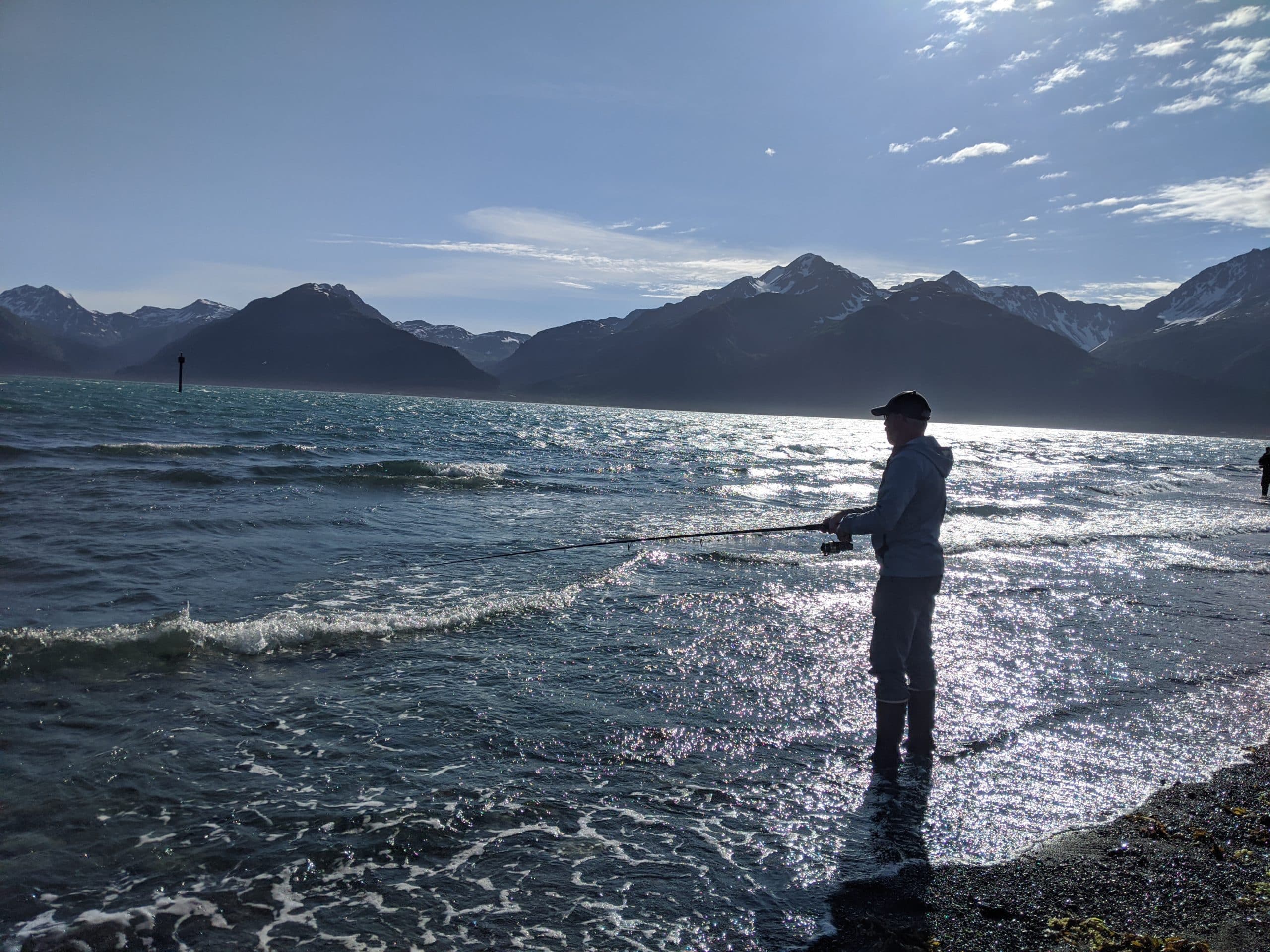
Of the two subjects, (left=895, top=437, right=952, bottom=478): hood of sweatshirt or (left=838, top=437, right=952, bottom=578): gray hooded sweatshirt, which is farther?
(left=895, top=437, right=952, bottom=478): hood of sweatshirt

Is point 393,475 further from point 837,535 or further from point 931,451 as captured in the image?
point 931,451

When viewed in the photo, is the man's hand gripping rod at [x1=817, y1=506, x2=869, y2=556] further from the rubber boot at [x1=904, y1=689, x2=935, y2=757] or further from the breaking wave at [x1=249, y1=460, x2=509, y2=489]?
the breaking wave at [x1=249, y1=460, x2=509, y2=489]

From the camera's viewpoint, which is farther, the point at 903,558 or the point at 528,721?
the point at 528,721

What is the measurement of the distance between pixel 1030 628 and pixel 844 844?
263 inches

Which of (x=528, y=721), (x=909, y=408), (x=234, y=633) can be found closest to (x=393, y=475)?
(x=234, y=633)

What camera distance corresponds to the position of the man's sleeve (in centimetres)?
529

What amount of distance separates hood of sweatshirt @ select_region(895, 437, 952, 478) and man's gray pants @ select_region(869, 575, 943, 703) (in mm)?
862

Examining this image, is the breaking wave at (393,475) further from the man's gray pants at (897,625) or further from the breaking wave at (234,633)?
the man's gray pants at (897,625)

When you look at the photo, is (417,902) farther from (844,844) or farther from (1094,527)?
(1094,527)

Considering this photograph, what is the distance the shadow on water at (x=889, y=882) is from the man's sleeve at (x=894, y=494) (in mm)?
1896

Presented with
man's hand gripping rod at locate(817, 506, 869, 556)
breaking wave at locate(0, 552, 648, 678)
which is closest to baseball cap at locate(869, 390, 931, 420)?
man's hand gripping rod at locate(817, 506, 869, 556)

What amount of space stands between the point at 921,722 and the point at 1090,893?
1802 mm

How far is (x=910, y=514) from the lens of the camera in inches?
216

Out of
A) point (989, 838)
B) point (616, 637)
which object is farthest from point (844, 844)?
point (616, 637)
